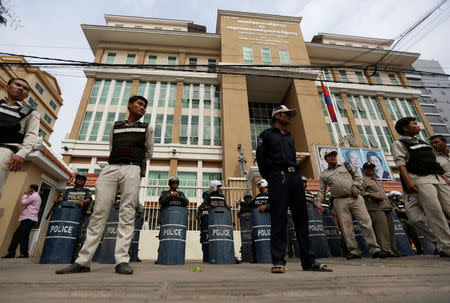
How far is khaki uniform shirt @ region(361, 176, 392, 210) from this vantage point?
4.58m

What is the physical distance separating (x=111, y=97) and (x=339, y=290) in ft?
66.1

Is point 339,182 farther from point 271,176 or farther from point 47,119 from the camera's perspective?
point 47,119

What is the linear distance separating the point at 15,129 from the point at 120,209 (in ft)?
5.20

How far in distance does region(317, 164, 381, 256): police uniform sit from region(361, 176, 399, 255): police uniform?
424mm

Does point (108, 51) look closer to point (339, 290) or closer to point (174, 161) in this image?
point (174, 161)

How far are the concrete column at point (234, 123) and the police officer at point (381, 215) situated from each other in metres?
10.1

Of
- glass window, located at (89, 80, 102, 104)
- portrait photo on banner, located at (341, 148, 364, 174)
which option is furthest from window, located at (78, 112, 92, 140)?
portrait photo on banner, located at (341, 148, 364, 174)

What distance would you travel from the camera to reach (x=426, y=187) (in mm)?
3346

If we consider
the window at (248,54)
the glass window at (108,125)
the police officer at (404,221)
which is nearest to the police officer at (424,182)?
the police officer at (404,221)

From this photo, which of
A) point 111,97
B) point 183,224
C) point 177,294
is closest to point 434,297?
point 177,294

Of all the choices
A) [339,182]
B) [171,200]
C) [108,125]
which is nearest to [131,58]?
[108,125]

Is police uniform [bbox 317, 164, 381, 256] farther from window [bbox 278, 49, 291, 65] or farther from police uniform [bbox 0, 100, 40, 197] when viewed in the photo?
window [bbox 278, 49, 291, 65]

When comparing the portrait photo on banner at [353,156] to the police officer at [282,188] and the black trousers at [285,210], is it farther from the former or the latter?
the black trousers at [285,210]

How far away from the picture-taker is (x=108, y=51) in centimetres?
2130
